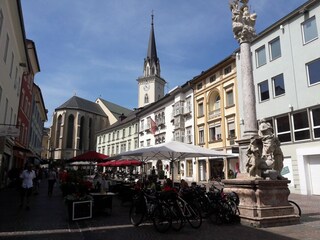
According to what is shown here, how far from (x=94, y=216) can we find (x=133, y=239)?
3.61 m

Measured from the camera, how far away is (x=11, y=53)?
1836cm

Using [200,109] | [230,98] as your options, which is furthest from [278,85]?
[200,109]

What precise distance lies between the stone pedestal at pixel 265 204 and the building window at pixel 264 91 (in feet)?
52.4

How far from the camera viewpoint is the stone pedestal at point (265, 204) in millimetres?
8102

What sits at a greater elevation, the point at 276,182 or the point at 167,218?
the point at 276,182

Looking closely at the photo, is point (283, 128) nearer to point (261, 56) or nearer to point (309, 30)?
point (261, 56)

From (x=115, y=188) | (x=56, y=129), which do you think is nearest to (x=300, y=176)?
(x=115, y=188)

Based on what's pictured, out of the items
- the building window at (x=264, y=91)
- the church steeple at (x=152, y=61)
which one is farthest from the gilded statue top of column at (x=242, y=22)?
the church steeple at (x=152, y=61)

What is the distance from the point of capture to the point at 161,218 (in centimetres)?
769

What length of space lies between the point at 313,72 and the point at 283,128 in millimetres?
4564

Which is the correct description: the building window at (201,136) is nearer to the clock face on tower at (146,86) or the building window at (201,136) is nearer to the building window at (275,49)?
the building window at (275,49)

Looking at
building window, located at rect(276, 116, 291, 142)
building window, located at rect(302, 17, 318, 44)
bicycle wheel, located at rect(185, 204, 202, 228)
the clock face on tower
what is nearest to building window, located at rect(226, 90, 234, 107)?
building window, located at rect(276, 116, 291, 142)

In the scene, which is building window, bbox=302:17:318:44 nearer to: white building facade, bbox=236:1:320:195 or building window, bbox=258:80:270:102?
white building facade, bbox=236:1:320:195

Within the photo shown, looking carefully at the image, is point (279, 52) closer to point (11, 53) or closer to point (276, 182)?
point (276, 182)
